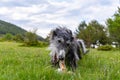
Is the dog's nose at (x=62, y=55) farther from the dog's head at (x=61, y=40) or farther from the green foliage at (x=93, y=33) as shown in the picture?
the green foliage at (x=93, y=33)

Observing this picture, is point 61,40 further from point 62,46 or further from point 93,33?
point 93,33

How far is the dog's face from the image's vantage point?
743 centimetres

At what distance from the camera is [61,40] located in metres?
7.58

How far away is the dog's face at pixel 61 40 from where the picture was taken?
7.43 metres

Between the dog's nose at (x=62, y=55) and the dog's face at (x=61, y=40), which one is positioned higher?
the dog's face at (x=61, y=40)

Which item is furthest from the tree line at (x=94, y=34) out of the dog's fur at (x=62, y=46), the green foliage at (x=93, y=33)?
the dog's fur at (x=62, y=46)

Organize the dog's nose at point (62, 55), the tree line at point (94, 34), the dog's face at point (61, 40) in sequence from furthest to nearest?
the tree line at point (94, 34)
the dog's face at point (61, 40)
the dog's nose at point (62, 55)

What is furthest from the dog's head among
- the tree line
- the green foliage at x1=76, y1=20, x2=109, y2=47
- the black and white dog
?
the green foliage at x1=76, y1=20, x2=109, y2=47

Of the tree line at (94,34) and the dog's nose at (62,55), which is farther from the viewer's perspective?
the tree line at (94,34)

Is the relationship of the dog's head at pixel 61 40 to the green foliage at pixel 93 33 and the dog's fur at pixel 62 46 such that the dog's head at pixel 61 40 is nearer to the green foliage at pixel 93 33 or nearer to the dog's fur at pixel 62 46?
the dog's fur at pixel 62 46

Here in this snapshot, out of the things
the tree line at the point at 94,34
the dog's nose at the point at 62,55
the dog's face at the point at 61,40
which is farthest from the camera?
the tree line at the point at 94,34

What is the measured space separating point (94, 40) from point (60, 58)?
7070cm

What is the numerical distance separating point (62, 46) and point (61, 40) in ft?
0.51

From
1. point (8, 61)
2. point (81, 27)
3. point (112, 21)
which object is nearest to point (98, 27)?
point (81, 27)
